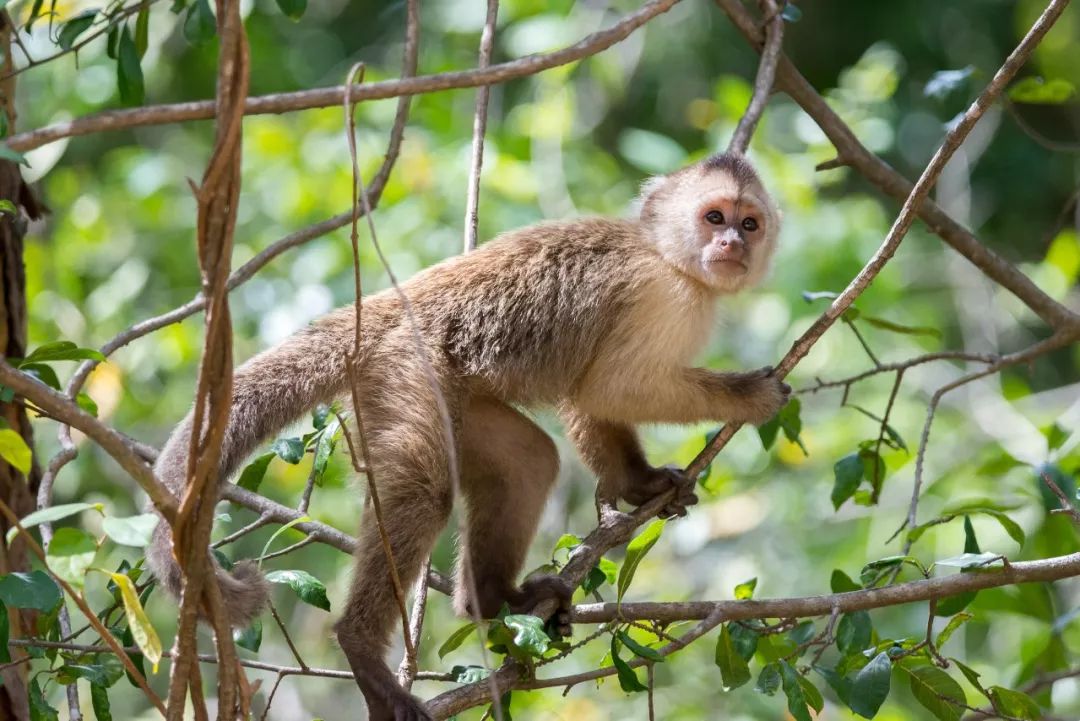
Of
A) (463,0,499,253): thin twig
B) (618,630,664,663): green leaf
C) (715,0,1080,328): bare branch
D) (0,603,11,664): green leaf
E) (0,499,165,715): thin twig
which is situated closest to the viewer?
(0,499,165,715): thin twig

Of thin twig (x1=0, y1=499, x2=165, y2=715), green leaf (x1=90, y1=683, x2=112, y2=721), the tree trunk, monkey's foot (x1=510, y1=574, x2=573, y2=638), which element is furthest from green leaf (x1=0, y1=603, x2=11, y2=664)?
monkey's foot (x1=510, y1=574, x2=573, y2=638)

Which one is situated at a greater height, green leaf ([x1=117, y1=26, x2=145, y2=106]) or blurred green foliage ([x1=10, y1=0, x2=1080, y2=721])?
green leaf ([x1=117, y1=26, x2=145, y2=106])

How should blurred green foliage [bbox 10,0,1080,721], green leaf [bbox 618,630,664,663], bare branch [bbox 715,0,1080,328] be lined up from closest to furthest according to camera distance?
green leaf [bbox 618,630,664,663] → bare branch [bbox 715,0,1080,328] → blurred green foliage [bbox 10,0,1080,721]

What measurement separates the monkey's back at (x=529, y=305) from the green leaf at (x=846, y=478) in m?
1.07

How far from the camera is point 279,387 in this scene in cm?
438

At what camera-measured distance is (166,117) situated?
2.79 meters

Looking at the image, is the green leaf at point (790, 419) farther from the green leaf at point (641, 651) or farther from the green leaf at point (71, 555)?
the green leaf at point (71, 555)

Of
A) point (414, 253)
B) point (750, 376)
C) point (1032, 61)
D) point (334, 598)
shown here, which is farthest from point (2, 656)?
point (1032, 61)

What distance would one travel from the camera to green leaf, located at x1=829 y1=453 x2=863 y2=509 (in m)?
4.79

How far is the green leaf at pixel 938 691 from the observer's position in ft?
12.4

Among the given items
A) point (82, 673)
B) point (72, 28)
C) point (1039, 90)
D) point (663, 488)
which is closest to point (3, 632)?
point (82, 673)

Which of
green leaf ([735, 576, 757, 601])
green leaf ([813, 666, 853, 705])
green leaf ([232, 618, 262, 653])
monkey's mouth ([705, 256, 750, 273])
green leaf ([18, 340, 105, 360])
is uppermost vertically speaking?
green leaf ([18, 340, 105, 360])

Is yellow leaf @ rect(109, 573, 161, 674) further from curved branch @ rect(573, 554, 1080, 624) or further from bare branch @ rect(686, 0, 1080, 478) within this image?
bare branch @ rect(686, 0, 1080, 478)

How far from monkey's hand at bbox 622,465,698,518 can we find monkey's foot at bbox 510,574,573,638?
2.20 feet
